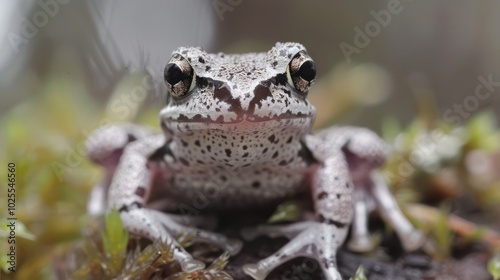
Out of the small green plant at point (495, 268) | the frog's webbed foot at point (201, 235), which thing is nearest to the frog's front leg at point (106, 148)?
the frog's webbed foot at point (201, 235)

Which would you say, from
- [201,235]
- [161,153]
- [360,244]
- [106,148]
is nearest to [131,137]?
[106,148]

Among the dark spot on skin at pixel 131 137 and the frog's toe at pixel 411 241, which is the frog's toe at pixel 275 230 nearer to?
the frog's toe at pixel 411 241

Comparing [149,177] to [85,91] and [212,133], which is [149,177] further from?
[85,91]

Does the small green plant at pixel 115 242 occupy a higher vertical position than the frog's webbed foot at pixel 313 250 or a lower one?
higher

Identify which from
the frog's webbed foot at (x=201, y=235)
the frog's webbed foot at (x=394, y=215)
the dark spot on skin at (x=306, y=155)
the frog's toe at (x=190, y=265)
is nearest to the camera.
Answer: the frog's toe at (x=190, y=265)

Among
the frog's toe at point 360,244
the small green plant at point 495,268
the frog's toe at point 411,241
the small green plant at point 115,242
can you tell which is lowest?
the small green plant at point 495,268

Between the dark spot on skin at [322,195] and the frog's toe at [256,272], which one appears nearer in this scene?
the frog's toe at [256,272]

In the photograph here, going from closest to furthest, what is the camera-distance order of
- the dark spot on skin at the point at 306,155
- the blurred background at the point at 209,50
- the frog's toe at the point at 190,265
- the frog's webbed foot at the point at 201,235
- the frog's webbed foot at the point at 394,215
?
the frog's toe at the point at 190,265 < the frog's webbed foot at the point at 201,235 < the dark spot on skin at the point at 306,155 < the frog's webbed foot at the point at 394,215 < the blurred background at the point at 209,50

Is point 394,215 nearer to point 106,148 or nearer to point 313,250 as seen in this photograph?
point 313,250
